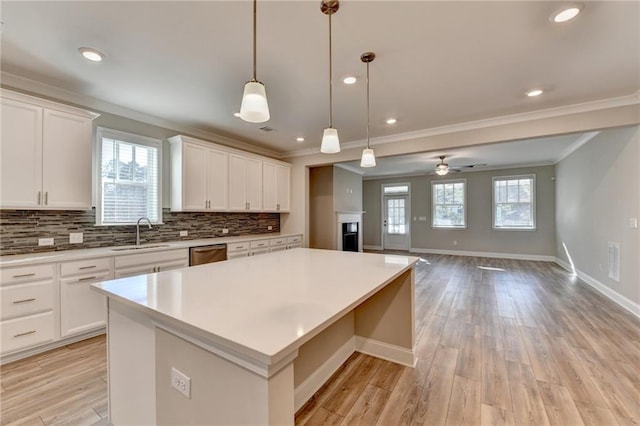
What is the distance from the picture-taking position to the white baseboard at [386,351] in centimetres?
234

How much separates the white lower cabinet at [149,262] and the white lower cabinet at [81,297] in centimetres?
10

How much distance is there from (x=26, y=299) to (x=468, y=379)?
12.4 ft

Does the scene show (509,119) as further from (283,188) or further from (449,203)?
(449,203)

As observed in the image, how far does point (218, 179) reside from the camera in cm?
434

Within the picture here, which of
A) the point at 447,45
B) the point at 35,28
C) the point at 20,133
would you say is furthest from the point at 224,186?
the point at 447,45

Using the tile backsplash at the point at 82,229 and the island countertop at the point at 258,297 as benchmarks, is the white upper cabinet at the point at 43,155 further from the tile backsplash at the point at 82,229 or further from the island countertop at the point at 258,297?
the island countertop at the point at 258,297

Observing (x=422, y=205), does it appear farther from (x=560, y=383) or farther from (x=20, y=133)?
(x=20, y=133)

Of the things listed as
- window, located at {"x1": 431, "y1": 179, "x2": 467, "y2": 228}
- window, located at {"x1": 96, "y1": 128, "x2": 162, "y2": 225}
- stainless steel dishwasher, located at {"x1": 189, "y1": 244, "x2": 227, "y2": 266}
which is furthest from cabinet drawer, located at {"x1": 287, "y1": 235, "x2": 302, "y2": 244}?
window, located at {"x1": 431, "y1": 179, "x2": 467, "y2": 228}

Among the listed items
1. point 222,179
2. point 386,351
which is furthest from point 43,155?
point 386,351

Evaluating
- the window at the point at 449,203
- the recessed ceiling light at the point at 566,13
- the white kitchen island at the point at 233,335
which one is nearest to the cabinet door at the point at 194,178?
the white kitchen island at the point at 233,335

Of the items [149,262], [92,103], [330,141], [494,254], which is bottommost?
[494,254]

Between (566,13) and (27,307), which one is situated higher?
(566,13)

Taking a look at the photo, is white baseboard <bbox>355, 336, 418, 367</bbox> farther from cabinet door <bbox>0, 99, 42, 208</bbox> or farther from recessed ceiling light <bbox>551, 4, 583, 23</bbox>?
cabinet door <bbox>0, 99, 42, 208</bbox>

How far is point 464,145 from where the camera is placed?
415cm
